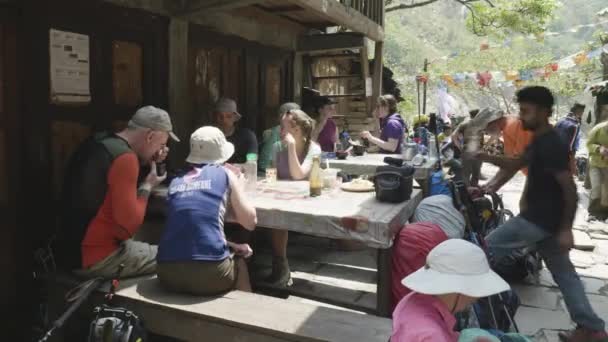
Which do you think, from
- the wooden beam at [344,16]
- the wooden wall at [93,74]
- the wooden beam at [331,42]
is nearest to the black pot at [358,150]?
the wooden beam at [344,16]

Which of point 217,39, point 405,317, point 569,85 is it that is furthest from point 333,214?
point 569,85

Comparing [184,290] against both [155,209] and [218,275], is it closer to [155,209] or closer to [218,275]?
[218,275]

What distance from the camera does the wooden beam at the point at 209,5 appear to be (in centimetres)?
473

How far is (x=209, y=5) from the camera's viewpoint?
189 inches

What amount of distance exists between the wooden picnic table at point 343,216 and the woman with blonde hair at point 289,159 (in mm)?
555

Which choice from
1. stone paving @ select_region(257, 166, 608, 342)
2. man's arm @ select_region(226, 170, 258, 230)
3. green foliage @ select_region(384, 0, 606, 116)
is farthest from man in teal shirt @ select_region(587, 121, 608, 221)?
green foliage @ select_region(384, 0, 606, 116)

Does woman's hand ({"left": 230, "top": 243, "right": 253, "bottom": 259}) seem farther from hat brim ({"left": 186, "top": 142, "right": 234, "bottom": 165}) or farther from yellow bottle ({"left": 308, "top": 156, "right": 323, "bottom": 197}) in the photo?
yellow bottle ({"left": 308, "top": 156, "right": 323, "bottom": 197})

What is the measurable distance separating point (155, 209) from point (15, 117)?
3.81 feet

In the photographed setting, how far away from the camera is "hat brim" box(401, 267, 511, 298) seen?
1.85 m

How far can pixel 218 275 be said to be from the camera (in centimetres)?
303

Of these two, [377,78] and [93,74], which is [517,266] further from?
[377,78]

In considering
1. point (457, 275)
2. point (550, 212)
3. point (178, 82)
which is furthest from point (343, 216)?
point (178, 82)

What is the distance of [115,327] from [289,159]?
2.24m

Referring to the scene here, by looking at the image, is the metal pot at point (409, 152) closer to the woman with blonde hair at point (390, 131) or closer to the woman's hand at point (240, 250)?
the woman with blonde hair at point (390, 131)
